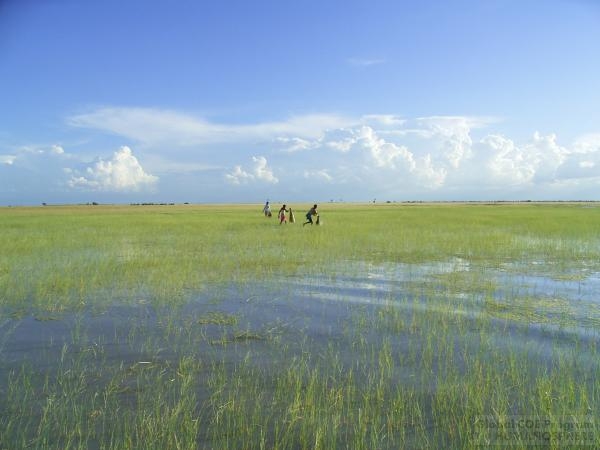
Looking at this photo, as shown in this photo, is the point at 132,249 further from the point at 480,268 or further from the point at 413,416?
the point at 413,416

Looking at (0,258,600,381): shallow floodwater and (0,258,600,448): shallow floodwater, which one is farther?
(0,258,600,381): shallow floodwater

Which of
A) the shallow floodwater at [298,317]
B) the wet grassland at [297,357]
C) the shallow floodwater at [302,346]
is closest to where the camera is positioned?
the wet grassland at [297,357]

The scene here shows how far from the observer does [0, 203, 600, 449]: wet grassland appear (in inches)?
152

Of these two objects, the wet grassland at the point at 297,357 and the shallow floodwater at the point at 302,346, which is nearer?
the wet grassland at the point at 297,357

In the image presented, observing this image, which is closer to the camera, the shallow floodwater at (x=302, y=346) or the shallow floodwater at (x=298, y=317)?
the shallow floodwater at (x=302, y=346)

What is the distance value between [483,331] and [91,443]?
545 centimetres

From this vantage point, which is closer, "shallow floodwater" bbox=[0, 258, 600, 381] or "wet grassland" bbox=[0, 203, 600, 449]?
"wet grassland" bbox=[0, 203, 600, 449]

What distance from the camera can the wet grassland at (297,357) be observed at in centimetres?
386

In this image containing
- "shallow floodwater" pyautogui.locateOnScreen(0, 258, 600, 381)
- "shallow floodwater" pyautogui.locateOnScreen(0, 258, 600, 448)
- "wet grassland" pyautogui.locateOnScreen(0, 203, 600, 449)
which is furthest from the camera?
"shallow floodwater" pyautogui.locateOnScreen(0, 258, 600, 381)

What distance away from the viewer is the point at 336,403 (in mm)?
4289

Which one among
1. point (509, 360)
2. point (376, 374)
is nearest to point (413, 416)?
point (376, 374)

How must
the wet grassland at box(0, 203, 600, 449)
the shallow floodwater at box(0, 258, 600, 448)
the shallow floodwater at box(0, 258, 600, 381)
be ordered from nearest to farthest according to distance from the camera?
the wet grassland at box(0, 203, 600, 449) < the shallow floodwater at box(0, 258, 600, 448) < the shallow floodwater at box(0, 258, 600, 381)

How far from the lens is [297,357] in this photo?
5.55 metres

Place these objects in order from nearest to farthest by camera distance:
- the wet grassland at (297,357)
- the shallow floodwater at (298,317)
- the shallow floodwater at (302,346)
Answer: the wet grassland at (297,357)
the shallow floodwater at (302,346)
the shallow floodwater at (298,317)
